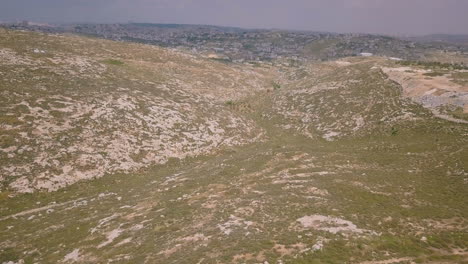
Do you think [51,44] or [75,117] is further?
[51,44]

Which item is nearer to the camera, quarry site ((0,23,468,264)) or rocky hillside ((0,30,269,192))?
quarry site ((0,23,468,264))

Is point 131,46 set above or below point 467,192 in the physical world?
above

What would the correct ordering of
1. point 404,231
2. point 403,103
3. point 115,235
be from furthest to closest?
point 403,103, point 115,235, point 404,231

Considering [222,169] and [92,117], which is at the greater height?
[92,117]

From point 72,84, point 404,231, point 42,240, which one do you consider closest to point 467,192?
point 404,231

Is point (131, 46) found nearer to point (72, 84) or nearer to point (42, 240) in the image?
point (72, 84)

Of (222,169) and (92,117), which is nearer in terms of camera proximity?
(222,169)

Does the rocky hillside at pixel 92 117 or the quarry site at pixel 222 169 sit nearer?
the quarry site at pixel 222 169

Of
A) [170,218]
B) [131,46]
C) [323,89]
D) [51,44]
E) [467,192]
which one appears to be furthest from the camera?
[131,46]
